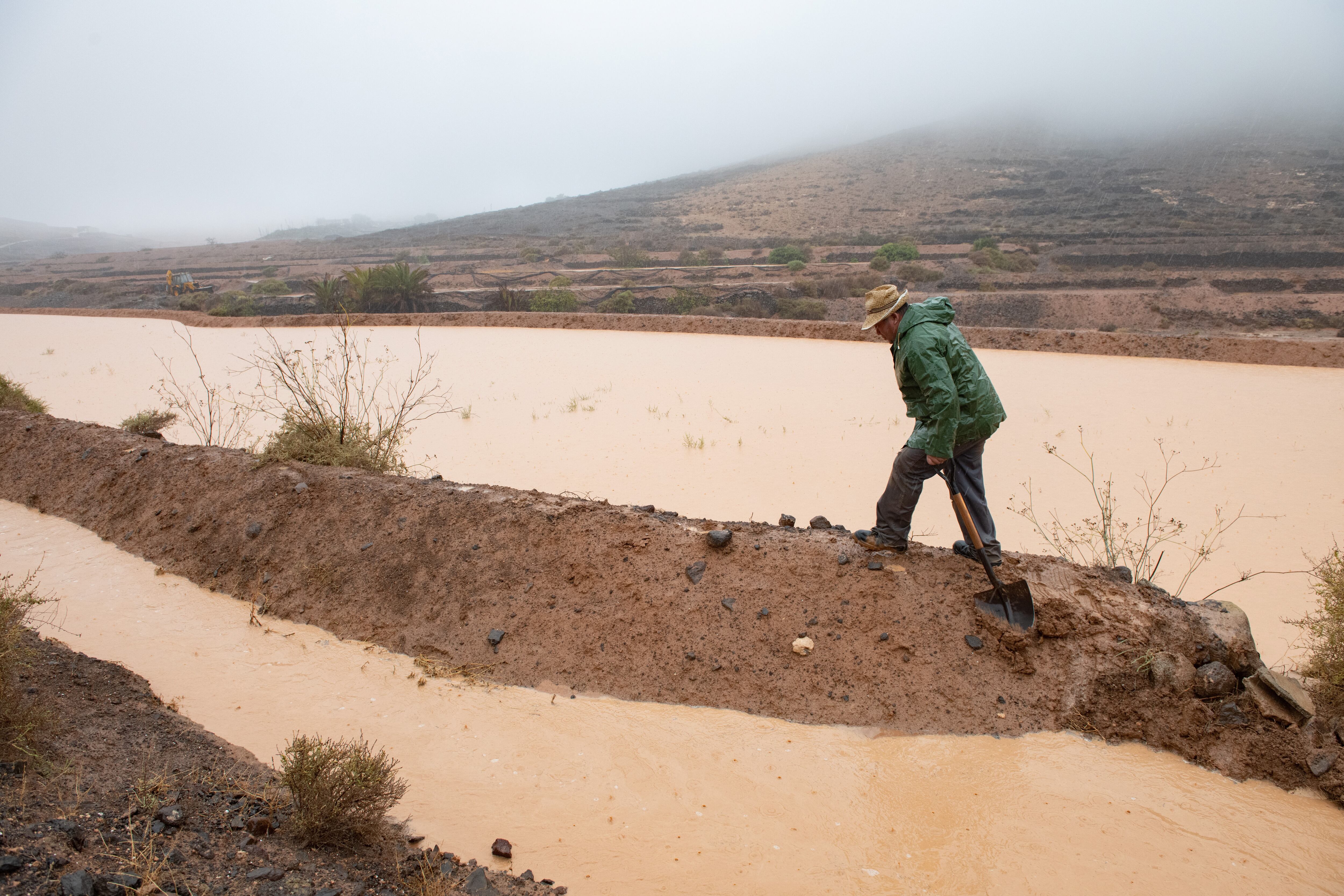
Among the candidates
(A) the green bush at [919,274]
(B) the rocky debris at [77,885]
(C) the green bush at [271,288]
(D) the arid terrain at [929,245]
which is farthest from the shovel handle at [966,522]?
(C) the green bush at [271,288]

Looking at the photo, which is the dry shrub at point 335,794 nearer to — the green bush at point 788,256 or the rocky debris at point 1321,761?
the rocky debris at point 1321,761

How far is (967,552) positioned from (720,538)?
4.73 feet

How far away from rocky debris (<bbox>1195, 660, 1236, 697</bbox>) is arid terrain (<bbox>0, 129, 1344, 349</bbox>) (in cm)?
2190

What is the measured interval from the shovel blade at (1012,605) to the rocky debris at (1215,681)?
0.76 metres

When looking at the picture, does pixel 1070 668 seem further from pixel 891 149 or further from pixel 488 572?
pixel 891 149

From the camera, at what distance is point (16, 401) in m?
8.83

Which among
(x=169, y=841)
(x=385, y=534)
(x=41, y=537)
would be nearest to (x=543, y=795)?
(x=169, y=841)

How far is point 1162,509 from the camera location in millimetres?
6758

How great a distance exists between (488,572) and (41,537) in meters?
4.18

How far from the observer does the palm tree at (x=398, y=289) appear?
24391 mm

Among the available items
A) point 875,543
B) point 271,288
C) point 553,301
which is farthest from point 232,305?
point 875,543

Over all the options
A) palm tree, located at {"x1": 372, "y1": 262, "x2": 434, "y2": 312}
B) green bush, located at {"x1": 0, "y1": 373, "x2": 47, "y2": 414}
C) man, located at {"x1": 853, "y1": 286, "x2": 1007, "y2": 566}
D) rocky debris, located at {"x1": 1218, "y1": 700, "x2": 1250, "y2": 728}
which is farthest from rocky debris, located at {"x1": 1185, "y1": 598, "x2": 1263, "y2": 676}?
palm tree, located at {"x1": 372, "y1": 262, "x2": 434, "y2": 312}

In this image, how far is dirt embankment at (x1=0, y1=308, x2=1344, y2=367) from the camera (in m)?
13.6

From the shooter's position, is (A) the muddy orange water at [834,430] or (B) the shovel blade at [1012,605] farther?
(A) the muddy orange water at [834,430]
